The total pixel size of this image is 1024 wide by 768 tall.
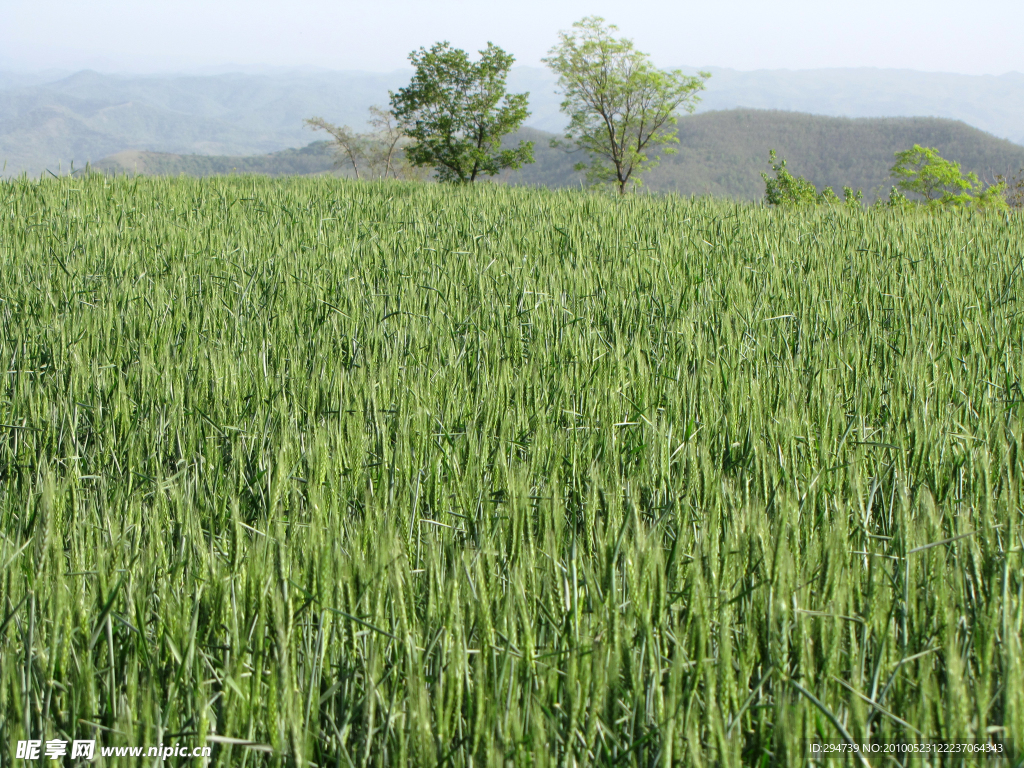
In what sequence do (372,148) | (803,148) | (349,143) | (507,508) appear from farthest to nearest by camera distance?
(803,148)
(372,148)
(349,143)
(507,508)

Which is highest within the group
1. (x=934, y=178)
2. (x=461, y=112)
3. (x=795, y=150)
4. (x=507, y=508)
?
(x=795, y=150)

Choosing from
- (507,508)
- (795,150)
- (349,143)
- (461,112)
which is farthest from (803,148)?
(507,508)

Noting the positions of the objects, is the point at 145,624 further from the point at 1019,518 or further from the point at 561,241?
the point at 561,241

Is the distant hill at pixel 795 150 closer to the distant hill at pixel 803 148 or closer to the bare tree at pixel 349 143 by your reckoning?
the distant hill at pixel 803 148

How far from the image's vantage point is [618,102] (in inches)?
1548

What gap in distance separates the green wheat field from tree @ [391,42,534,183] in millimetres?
33207

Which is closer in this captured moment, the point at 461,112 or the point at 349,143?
the point at 461,112

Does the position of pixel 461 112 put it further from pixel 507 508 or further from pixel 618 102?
pixel 507 508

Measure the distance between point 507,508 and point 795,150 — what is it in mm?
121099

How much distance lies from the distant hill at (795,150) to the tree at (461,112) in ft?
175

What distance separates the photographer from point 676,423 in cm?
178

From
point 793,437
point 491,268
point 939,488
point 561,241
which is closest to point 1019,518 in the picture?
point 939,488

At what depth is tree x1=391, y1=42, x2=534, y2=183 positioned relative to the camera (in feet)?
113

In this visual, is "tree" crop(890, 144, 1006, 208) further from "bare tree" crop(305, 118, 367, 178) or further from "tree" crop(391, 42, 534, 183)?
"bare tree" crop(305, 118, 367, 178)
